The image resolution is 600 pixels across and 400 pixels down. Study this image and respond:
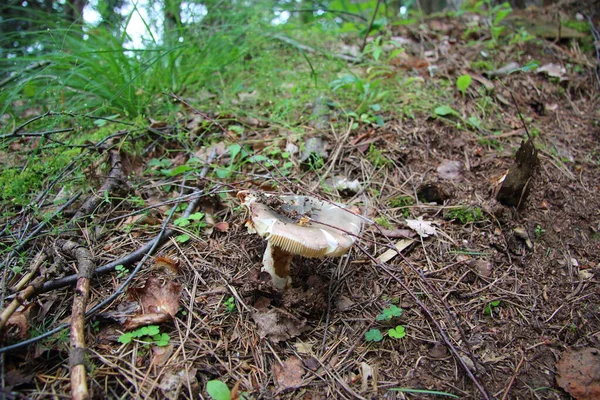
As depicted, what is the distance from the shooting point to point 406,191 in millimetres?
2693

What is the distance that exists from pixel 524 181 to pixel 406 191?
2.50 feet

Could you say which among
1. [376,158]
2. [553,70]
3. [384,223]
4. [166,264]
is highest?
[553,70]

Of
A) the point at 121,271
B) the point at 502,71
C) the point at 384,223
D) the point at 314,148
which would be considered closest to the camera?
the point at 121,271

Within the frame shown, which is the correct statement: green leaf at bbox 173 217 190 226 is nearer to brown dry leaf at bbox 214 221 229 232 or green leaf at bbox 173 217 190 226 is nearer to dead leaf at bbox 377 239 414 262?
brown dry leaf at bbox 214 221 229 232

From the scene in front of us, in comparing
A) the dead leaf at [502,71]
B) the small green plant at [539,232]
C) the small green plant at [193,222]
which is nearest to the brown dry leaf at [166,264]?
the small green plant at [193,222]

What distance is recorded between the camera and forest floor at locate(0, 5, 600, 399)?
5.40ft

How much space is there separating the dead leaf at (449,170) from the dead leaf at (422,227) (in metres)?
0.54

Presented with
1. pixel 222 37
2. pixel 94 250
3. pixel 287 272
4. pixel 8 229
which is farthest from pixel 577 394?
pixel 222 37

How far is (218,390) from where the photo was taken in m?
1.51

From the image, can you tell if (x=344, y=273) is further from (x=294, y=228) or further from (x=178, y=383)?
(x=178, y=383)

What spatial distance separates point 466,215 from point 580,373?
1054 millimetres

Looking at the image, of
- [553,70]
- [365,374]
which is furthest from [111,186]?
[553,70]

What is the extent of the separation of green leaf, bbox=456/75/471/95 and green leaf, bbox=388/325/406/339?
2532 mm

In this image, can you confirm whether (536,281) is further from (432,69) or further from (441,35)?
(441,35)
